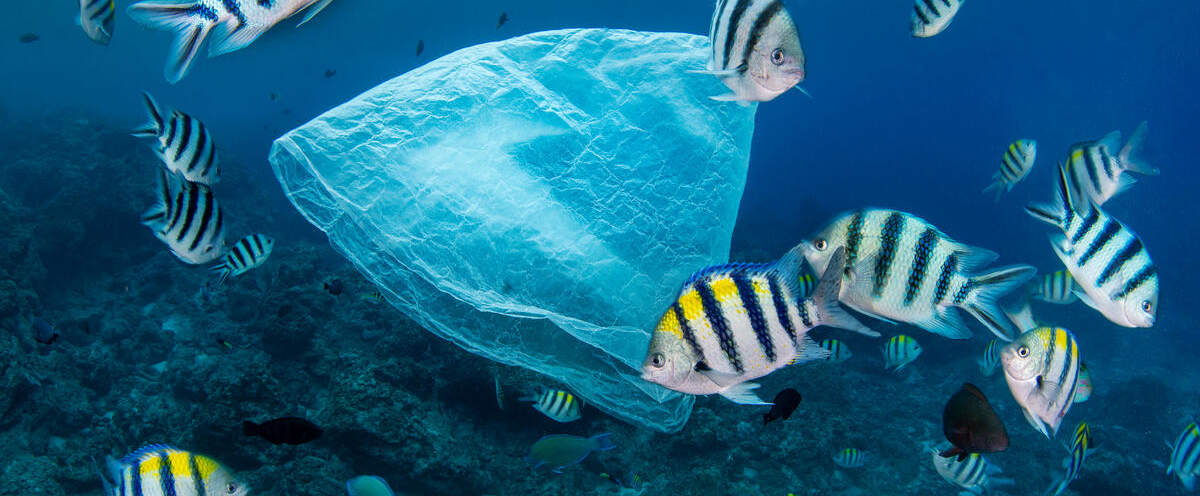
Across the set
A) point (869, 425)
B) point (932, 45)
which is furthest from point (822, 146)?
point (869, 425)

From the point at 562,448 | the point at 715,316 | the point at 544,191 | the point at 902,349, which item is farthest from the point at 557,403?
the point at 902,349

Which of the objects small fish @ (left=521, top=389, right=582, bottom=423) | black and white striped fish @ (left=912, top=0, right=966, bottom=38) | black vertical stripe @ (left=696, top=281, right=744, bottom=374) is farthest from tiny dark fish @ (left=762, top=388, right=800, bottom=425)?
black and white striped fish @ (left=912, top=0, right=966, bottom=38)

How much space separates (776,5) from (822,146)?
191ft

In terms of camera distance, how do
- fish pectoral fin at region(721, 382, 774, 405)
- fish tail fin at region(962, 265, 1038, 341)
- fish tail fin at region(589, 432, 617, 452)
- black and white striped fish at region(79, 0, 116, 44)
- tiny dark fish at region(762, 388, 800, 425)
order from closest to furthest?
fish tail fin at region(962, 265, 1038, 341) < fish pectoral fin at region(721, 382, 774, 405) < tiny dark fish at region(762, 388, 800, 425) < black and white striped fish at region(79, 0, 116, 44) < fish tail fin at region(589, 432, 617, 452)

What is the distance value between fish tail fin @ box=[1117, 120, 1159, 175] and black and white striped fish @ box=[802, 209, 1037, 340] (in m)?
2.17

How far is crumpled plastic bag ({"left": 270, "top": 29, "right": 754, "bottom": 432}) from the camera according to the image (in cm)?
366

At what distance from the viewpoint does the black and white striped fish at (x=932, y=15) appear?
3619 millimetres

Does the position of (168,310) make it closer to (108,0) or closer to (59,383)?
(59,383)

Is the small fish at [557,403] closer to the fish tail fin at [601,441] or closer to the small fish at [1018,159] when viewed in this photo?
the fish tail fin at [601,441]

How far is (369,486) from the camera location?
3.64 m

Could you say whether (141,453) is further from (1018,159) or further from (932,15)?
(1018,159)

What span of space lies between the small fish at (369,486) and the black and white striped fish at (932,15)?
16.3ft

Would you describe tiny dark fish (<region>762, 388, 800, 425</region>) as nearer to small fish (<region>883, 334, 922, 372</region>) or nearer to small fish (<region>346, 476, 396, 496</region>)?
small fish (<region>346, 476, 396, 496</region>)

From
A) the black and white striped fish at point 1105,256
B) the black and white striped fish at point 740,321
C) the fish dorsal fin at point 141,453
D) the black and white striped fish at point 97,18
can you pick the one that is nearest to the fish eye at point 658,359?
the black and white striped fish at point 740,321
